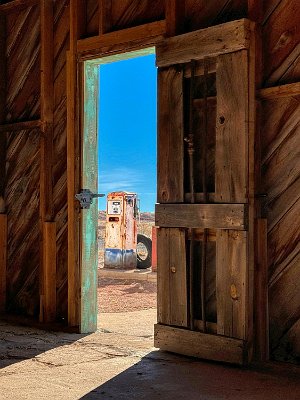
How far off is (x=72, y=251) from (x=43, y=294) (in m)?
0.69

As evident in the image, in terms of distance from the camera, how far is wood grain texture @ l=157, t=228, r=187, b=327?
15.1ft

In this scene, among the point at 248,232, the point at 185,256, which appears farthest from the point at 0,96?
the point at 248,232

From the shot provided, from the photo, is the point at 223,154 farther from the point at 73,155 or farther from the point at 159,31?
the point at 73,155

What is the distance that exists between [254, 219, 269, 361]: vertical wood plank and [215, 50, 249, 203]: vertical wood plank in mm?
311

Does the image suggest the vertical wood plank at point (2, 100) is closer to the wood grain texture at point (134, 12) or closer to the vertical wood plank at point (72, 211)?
the vertical wood plank at point (72, 211)

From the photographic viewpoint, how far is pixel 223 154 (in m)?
4.36

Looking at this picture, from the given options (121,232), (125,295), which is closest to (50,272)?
(125,295)

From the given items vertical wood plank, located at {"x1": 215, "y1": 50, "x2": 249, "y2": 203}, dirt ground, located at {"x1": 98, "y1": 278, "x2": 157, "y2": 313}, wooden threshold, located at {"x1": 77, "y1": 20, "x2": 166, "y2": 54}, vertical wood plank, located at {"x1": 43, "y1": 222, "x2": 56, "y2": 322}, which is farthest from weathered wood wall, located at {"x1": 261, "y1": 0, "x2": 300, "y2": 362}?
dirt ground, located at {"x1": 98, "y1": 278, "x2": 157, "y2": 313}

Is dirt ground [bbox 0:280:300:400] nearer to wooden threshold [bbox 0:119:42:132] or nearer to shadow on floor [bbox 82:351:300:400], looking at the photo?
shadow on floor [bbox 82:351:300:400]

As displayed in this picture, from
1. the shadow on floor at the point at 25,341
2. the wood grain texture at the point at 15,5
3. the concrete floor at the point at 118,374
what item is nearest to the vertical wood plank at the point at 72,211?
the shadow on floor at the point at 25,341

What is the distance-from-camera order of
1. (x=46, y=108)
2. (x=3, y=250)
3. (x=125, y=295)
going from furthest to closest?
(x=125, y=295), (x=3, y=250), (x=46, y=108)

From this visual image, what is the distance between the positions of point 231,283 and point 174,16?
7.65ft

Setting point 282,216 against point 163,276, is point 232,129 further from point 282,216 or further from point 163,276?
point 163,276

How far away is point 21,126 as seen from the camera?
6.20 metres
